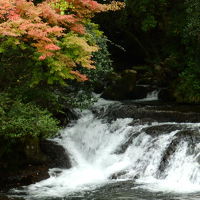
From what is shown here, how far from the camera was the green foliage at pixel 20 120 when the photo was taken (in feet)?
33.8

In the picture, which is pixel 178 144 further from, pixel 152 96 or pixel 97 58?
pixel 152 96

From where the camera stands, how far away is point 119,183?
11227 millimetres

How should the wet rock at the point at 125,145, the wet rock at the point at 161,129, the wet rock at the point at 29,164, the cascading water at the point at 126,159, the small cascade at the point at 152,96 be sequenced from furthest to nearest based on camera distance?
the small cascade at the point at 152,96, the wet rock at the point at 125,145, the wet rock at the point at 161,129, the wet rock at the point at 29,164, the cascading water at the point at 126,159

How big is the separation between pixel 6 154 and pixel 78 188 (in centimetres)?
297

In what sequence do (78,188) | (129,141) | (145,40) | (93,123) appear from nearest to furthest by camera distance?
(78,188), (129,141), (93,123), (145,40)

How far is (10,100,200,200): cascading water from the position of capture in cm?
1101

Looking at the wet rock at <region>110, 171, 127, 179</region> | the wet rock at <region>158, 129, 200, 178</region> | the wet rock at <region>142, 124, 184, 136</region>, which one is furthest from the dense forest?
the wet rock at <region>158, 129, 200, 178</region>

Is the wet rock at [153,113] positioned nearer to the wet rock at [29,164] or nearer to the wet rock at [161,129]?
the wet rock at [161,129]

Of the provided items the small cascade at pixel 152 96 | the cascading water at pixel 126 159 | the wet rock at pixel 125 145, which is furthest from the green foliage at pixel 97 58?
the small cascade at pixel 152 96

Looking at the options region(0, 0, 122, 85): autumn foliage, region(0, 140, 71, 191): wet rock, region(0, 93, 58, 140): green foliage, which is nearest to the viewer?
region(0, 93, 58, 140): green foliage

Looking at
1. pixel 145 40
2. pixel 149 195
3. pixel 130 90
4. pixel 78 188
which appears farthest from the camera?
pixel 145 40

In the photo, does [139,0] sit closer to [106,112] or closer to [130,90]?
[130,90]

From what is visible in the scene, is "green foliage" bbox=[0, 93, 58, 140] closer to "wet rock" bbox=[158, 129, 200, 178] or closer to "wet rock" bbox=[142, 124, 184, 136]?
"wet rock" bbox=[158, 129, 200, 178]

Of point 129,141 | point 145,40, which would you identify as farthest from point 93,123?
point 145,40
